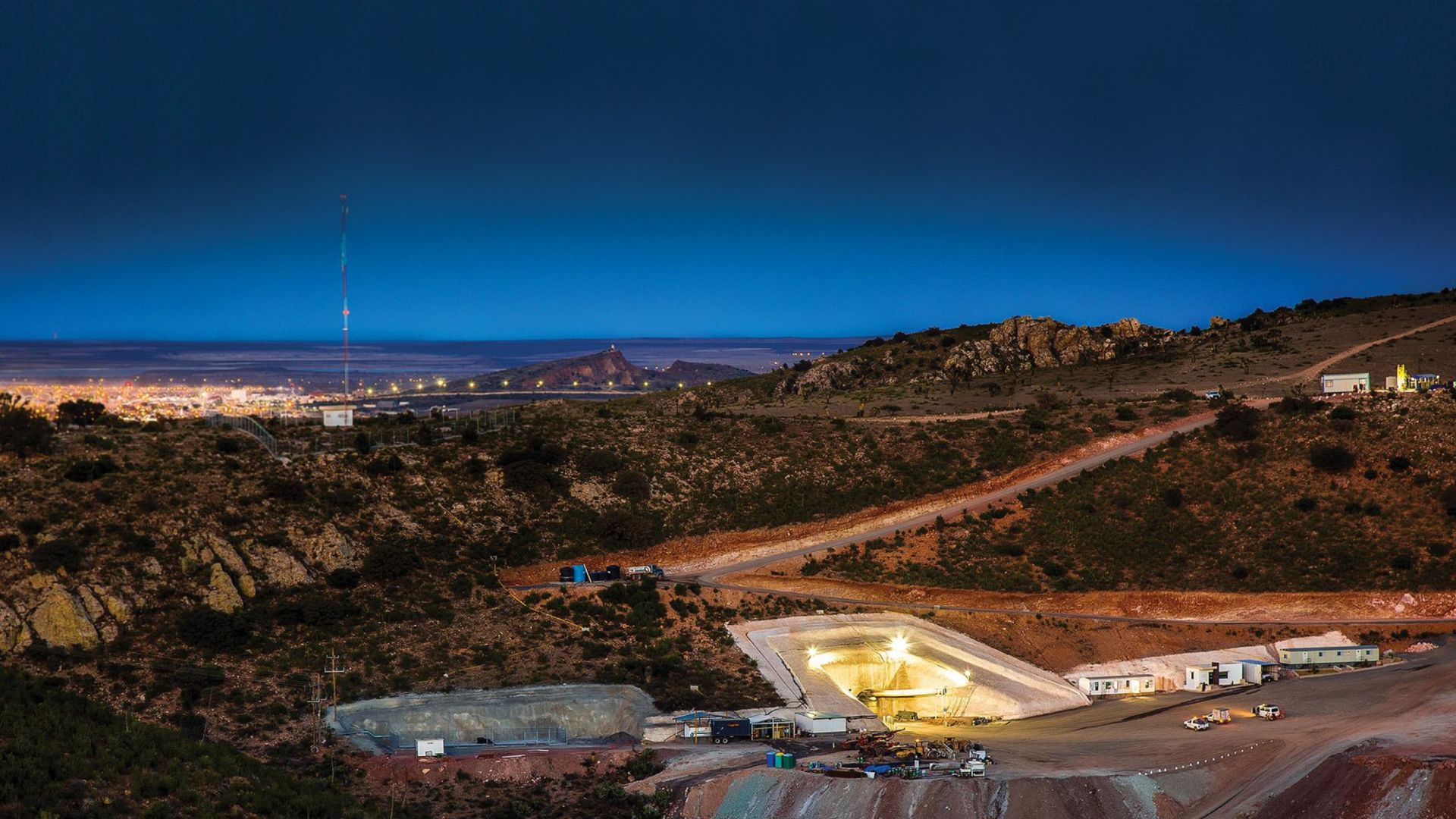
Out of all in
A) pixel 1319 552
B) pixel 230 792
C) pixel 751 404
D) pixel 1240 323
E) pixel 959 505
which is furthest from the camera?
pixel 1240 323

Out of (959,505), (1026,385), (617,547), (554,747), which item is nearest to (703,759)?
(554,747)

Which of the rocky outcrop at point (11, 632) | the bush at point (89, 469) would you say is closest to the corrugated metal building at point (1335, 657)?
the rocky outcrop at point (11, 632)

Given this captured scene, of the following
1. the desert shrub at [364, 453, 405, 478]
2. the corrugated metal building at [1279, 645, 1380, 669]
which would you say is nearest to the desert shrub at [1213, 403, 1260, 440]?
the corrugated metal building at [1279, 645, 1380, 669]

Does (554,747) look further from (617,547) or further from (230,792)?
(617,547)

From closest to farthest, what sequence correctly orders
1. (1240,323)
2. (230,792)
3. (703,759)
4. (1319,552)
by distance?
1. (230,792)
2. (703,759)
3. (1319,552)
4. (1240,323)

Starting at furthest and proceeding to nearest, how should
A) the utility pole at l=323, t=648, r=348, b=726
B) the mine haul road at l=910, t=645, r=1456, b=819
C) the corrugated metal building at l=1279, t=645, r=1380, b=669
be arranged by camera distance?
1. the corrugated metal building at l=1279, t=645, r=1380, b=669
2. the utility pole at l=323, t=648, r=348, b=726
3. the mine haul road at l=910, t=645, r=1456, b=819

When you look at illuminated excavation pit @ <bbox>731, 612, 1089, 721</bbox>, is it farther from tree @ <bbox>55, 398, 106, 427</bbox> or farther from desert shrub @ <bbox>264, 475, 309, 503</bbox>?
tree @ <bbox>55, 398, 106, 427</bbox>

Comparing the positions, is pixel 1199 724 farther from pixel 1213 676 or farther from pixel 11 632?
pixel 11 632
